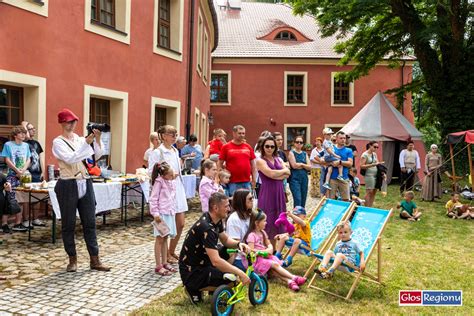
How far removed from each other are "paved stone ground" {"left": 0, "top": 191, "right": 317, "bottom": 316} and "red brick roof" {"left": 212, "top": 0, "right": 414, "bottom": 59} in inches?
841

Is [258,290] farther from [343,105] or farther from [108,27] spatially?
[343,105]

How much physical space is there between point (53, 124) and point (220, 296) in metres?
6.54

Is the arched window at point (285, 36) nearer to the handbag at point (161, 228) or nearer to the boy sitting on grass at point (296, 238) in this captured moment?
the boy sitting on grass at point (296, 238)

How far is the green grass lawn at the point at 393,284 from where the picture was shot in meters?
4.74

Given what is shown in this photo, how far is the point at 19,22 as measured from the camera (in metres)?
8.59

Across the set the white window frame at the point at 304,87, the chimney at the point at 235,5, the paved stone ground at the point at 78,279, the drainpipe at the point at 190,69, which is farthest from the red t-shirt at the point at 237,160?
the chimney at the point at 235,5

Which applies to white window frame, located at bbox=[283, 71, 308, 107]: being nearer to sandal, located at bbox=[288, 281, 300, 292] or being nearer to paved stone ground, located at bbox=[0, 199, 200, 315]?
paved stone ground, located at bbox=[0, 199, 200, 315]

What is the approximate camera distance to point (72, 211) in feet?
18.7

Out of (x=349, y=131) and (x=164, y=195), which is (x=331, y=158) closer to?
(x=164, y=195)

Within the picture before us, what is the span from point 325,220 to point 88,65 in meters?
6.60

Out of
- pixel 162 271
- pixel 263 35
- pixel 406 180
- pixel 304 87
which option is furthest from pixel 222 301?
pixel 263 35

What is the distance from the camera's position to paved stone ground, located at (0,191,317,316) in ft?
15.3

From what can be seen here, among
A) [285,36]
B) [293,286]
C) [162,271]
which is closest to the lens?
[293,286]

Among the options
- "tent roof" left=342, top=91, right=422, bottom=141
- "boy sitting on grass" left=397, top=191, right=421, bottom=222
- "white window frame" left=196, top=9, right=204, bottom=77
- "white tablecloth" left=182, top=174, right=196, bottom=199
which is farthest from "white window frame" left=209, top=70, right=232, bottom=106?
"boy sitting on grass" left=397, top=191, right=421, bottom=222
